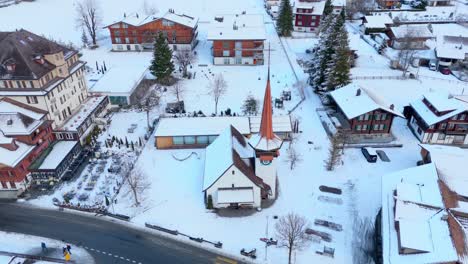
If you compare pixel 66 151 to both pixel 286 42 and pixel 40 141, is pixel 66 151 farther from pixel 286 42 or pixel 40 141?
A: pixel 286 42

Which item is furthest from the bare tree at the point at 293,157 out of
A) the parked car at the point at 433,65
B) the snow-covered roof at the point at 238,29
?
the parked car at the point at 433,65

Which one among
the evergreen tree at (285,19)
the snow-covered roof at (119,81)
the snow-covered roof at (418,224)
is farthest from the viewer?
the evergreen tree at (285,19)

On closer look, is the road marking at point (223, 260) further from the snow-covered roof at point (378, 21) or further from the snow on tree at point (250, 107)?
the snow-covered roof at point (378, 21)

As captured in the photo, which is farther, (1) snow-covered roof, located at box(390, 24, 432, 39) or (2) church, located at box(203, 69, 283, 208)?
(1) snow-covered roof, located at box(390, 24, 432, 39)

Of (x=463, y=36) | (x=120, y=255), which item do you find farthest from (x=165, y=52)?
(x=463, y=36)

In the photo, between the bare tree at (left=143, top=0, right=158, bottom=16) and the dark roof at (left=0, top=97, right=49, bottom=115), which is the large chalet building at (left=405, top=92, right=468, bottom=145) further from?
the bare tree at (left=143, top=0, right=158, bottom=16)

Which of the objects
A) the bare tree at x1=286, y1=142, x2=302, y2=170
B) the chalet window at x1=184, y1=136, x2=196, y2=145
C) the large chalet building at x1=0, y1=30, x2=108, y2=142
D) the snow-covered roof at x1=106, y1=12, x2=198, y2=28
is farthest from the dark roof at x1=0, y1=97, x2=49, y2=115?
the snow-covered roof at x1=106, y1=12, x2=198, y2=28
